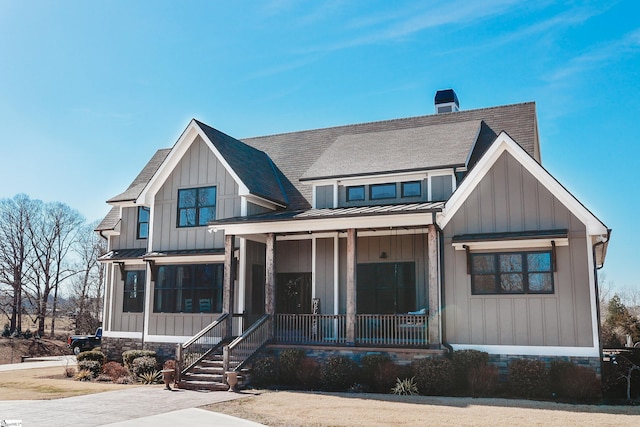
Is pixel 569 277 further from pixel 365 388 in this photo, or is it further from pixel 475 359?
pixel 365 388

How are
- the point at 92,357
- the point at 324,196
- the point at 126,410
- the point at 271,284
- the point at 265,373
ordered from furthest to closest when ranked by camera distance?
the point at 92,357 < the point at 324,196 < the point at 271,284 < the point at 265,373 < the point at 126,410

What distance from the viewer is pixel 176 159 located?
2145cm

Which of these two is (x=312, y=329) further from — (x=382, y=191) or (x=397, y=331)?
(x=382, y=191)

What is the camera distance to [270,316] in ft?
58.9

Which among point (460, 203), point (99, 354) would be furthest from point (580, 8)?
point (99, 354)

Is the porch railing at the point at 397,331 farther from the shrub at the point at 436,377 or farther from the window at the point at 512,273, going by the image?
the window at the point at 512,273

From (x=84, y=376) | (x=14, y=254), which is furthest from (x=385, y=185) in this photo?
(x=14, y=254)

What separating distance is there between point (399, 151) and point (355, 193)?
220cm

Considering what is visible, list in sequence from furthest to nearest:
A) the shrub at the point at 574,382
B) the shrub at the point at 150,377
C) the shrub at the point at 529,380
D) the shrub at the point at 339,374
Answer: the shrub at the point at 150,377 < the shrub at the point at 339,374 < the shrub at the point at 529,380 < the shrub at the point at 574,382

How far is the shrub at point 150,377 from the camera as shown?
58.4 feet

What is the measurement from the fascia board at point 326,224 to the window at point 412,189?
2.54 m

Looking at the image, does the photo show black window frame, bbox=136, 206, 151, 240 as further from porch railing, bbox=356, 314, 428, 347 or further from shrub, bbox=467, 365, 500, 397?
shrub, bbox=467, 365, 500, 397

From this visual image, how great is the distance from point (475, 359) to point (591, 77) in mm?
8889

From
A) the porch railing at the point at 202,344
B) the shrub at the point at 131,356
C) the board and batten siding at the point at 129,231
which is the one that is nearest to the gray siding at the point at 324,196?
the porch railing at the point at 202,344
